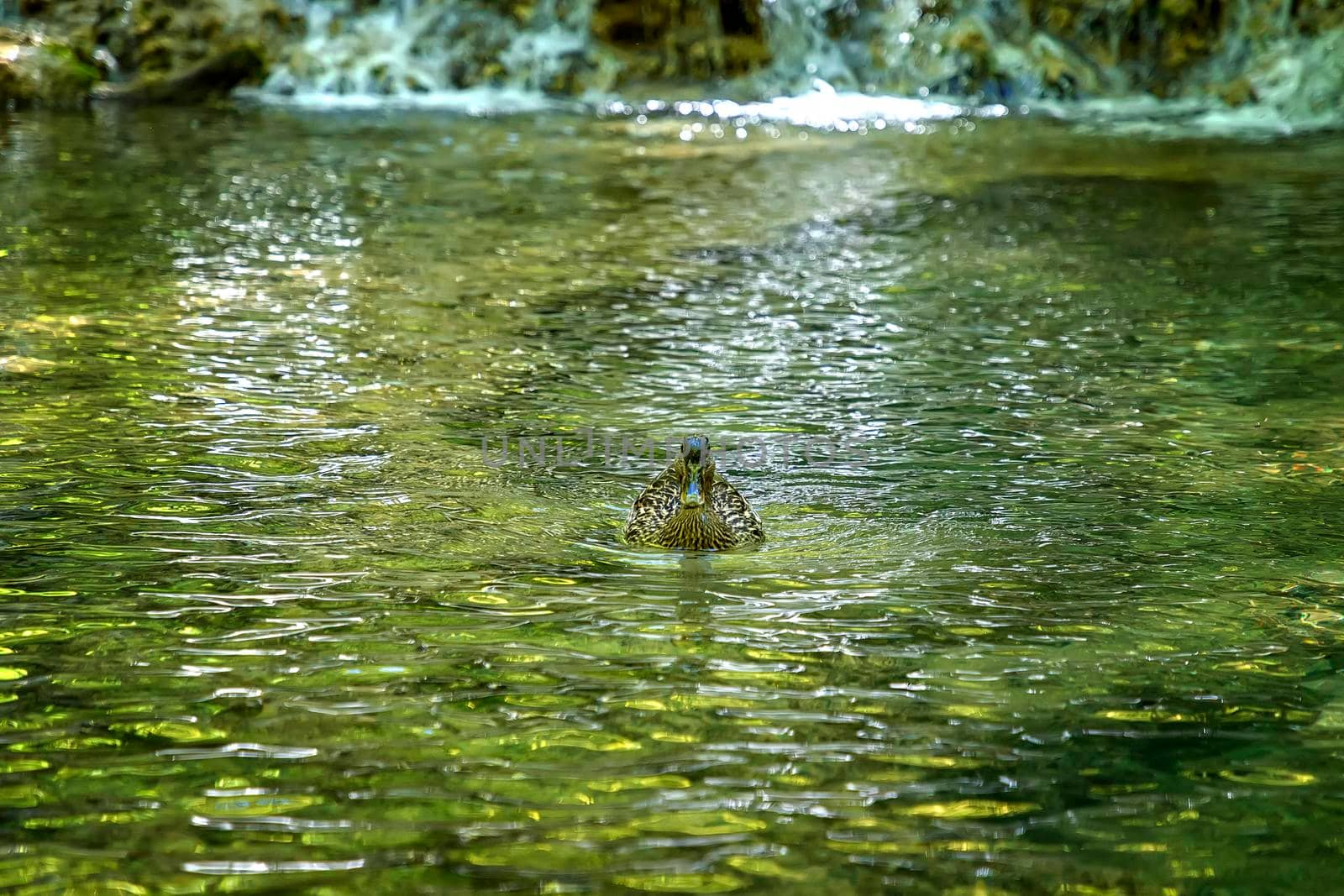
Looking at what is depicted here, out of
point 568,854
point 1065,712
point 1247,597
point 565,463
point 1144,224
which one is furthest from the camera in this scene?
point 1144,224

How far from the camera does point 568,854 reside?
4.05 meters

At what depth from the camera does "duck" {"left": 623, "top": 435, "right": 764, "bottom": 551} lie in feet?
20.3

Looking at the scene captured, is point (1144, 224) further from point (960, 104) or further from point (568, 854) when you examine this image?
point (568, 854)

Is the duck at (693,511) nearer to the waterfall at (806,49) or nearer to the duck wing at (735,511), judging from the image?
the duck wing at (735,511)

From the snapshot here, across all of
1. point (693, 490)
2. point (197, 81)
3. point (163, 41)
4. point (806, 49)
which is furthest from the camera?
point (806, 49)

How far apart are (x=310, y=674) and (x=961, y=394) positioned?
472 cm

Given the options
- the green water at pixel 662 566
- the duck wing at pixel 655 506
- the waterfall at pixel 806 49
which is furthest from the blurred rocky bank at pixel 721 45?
the duck wing at pixel 655 506

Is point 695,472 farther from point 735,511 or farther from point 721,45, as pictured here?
point 721,45

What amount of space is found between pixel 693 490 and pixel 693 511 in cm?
10

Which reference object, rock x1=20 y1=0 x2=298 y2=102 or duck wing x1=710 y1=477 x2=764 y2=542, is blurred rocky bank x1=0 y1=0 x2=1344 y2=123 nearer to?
rock x1=20 y1=0 x2=298 y2=102

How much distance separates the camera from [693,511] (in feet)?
20.2

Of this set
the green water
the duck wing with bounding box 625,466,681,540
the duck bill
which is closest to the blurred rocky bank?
the green water

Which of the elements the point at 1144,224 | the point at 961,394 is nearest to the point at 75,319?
the point at 961,394

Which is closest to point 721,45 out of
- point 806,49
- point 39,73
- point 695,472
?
point 806,49
